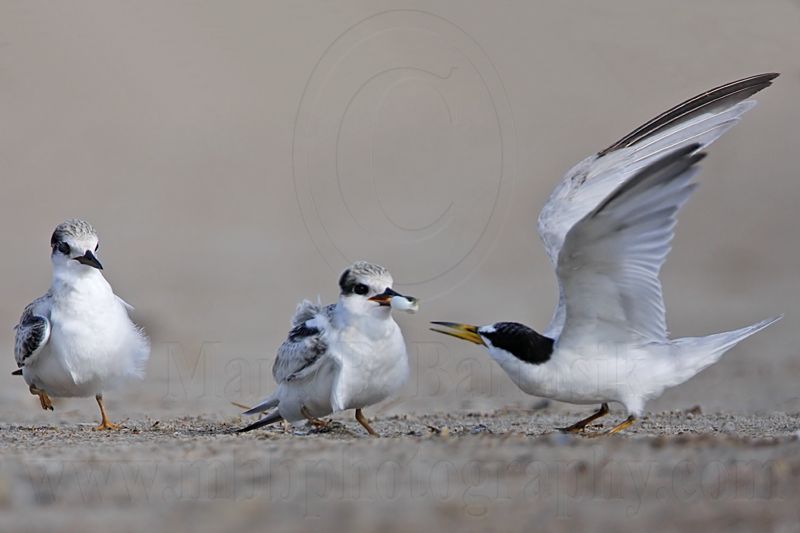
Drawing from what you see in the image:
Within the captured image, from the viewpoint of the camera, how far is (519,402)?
31.2 feet

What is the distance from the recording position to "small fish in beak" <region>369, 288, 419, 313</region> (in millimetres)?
6172

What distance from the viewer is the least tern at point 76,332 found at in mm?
7051

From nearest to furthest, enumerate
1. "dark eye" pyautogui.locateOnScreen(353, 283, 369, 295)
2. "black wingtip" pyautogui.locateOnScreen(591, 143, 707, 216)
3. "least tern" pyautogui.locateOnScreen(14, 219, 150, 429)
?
"black wingtip" pyautogui.locateOnScreen(591, 143, 707, 216)
"dark eye" pyautogui.locateOnScreen(353, 283, 369, 295)
"least tern" pyautogui.locateOnScreen(14, 219, 150, 429)

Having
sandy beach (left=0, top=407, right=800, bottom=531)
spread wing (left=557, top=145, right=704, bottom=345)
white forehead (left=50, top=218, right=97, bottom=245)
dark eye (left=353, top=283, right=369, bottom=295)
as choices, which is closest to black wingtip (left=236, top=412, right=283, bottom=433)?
sandy beach (left=0, top=407, right=800, bottom=531)

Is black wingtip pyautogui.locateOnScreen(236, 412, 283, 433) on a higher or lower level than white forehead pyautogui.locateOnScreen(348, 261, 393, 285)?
lower

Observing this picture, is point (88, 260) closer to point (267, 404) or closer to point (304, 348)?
point (267, 404)

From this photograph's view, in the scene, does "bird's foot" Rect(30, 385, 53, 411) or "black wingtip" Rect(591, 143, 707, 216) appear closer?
"black wingtip" Rect(591, 143, 707, 216)

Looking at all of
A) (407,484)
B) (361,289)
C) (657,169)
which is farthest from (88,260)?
(657,169)

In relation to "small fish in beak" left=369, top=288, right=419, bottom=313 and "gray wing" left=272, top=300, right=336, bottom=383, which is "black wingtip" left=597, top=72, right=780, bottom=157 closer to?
"small fish in beak" left=369, top=288, right=419, bottom=313

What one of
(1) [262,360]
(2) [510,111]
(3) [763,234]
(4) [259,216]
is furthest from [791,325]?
(4) [259,216]

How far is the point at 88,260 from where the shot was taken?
7094mm

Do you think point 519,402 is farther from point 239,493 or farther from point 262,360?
point 239,493

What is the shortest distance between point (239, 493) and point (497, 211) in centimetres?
1513

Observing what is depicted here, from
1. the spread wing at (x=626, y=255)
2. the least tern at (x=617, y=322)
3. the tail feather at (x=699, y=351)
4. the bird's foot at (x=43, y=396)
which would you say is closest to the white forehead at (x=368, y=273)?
the least tern at (x=617, y=322)
